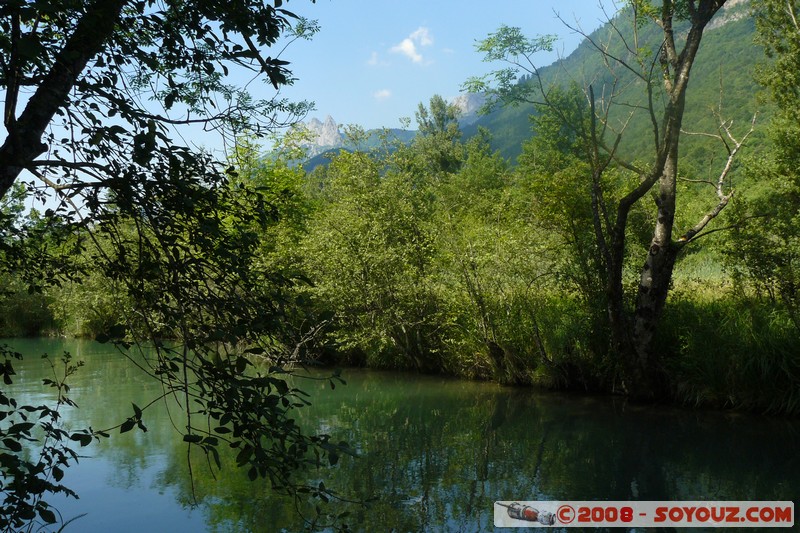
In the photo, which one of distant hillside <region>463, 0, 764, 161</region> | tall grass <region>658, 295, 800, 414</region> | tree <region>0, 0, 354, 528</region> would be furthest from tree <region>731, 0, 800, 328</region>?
distant hillside <region>463, 0, 764, 161</region>

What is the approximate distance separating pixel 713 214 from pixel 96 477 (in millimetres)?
9002

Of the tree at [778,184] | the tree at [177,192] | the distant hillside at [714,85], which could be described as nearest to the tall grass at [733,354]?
the tree at [778,184]

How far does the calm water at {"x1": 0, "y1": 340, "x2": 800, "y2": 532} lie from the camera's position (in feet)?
21.2

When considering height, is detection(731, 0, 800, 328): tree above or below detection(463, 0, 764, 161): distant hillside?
below

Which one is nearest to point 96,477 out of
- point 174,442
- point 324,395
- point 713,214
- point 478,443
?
point 174,442

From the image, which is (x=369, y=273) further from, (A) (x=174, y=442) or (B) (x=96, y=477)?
(B) (x=96, y=477)

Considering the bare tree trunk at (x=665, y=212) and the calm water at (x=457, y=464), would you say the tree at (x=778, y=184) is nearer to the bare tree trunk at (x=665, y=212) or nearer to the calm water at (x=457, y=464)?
the bare tree trunk at (x=665, y=212)

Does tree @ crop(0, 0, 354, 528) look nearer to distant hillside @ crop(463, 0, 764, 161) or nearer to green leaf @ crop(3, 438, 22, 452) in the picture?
green leaf @ crop(3, 438, 22, 452)

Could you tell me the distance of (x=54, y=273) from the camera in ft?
11.8

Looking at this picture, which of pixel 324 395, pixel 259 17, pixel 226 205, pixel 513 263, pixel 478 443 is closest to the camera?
pixel 259 17
